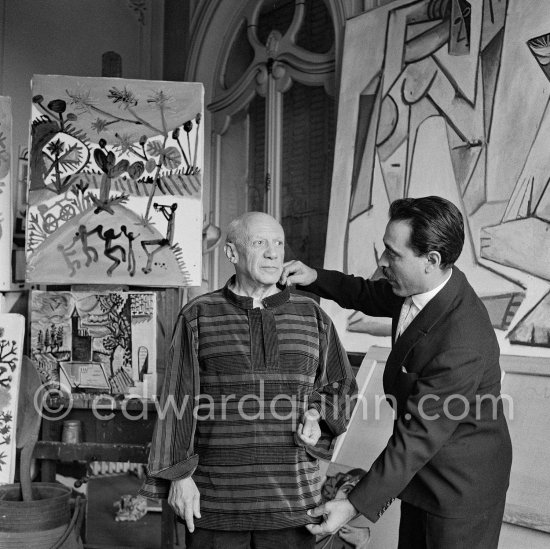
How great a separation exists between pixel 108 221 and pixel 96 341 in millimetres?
525

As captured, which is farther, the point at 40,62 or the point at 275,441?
the point at 40,62

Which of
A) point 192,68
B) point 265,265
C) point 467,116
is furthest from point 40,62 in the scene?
point 265,265

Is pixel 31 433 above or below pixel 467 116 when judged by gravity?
below

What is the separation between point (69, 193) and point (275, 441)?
5.88 ft

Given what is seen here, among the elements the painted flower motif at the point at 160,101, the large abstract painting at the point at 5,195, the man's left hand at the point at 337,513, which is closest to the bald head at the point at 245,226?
the man's left hand at the point at 337,513

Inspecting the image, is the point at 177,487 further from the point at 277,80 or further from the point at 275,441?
the point at 277,80

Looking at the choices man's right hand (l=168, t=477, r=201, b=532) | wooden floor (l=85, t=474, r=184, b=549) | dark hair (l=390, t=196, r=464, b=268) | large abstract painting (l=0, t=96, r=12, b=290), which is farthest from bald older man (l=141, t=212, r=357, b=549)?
wooden floor (l=85, t=474, r=184, b=549)

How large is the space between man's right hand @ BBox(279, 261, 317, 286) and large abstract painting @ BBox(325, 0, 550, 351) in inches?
36.4

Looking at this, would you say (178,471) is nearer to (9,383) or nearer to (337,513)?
(337,513)

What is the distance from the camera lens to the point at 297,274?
2.23 metres

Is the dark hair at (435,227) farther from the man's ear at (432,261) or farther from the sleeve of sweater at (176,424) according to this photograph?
the sleeve of sweater at (176,424)

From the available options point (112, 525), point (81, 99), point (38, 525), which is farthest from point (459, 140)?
point (112, 525)

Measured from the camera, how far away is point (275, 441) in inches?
75.1

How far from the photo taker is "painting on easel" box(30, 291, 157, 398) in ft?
10.6
